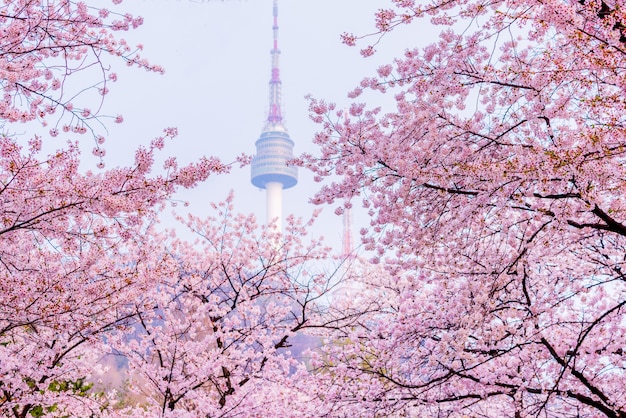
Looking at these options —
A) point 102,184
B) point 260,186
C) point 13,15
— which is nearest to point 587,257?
point 102,184

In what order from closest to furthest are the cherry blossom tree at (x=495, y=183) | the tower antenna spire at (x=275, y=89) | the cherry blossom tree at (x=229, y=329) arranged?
the cherry blossom tree at (x=495, y=183)
the cherry blossom tree at (x=229, y=329)
the tower antenna spire at (x=275, y=89)

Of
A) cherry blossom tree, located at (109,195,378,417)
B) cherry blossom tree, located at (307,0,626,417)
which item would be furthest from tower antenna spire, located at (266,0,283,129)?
cherry blossom tree, located at (307,0,626,417)

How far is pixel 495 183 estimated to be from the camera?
5383 millimetres

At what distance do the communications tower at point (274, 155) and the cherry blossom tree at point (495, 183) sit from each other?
135m

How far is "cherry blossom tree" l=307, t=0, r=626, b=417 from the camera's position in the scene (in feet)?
16.1

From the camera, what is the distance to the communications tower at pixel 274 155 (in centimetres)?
14650

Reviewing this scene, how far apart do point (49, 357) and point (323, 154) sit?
547 centimetres

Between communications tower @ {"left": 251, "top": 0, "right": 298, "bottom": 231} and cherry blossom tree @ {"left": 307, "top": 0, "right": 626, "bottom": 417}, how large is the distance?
135493 millimetres

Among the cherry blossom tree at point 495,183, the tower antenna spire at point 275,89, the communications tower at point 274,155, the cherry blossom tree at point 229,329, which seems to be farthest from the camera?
the tower antenna spire at point 275,89

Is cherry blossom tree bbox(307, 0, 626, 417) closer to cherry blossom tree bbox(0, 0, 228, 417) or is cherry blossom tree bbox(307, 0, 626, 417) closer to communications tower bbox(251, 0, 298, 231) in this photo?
cherry blossom tree bbox(0, 0, 228, 417)

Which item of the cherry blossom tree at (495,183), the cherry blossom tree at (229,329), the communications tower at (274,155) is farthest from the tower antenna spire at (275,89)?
the cherry blossom tree at (495,183)

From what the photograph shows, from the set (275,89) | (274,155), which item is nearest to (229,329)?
(274,155)

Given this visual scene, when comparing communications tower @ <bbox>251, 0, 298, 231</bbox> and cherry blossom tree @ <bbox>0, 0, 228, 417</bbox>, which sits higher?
communications tower @ <bbox>251, 0, 298, 231</bbox>

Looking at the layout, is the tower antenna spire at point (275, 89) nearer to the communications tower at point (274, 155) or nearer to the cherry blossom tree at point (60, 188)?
the communications tower at point (274, 155)
